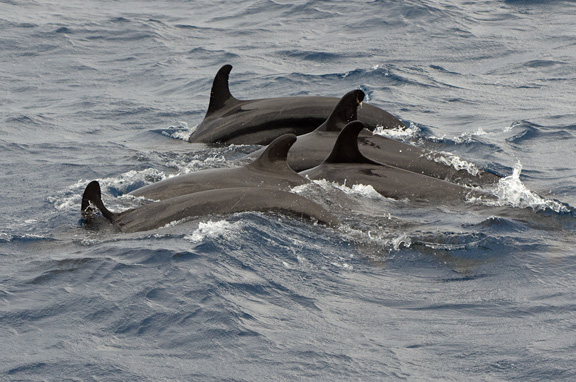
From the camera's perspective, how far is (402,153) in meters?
13.5

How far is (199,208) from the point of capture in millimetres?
10484

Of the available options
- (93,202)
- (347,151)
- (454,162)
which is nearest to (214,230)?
(93,202)

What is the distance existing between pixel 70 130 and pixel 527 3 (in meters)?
16.6

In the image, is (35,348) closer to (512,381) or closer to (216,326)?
(216,326)

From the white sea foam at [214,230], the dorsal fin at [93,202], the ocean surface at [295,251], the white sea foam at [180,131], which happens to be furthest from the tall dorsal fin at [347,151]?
the white sea foam at [180,131]

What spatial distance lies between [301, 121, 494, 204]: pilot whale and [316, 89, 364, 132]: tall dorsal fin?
56.4 inches

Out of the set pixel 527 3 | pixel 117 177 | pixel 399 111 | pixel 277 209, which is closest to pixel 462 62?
pixel 399 111

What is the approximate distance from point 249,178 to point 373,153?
2806 mm

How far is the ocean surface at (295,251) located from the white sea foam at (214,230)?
0.03 meters

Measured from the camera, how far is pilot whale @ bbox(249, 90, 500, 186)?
13.2m

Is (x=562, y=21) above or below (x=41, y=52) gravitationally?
above

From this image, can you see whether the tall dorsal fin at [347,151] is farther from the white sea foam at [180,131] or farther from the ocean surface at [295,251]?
the white sea foam at [180,131]

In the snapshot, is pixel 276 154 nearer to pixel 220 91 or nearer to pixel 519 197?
pixel 519 197

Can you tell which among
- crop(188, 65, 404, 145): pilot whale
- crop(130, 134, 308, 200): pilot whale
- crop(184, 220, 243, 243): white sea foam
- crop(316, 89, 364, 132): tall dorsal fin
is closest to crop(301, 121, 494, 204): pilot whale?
crop(130, 134, 308, 200): pilot whale
